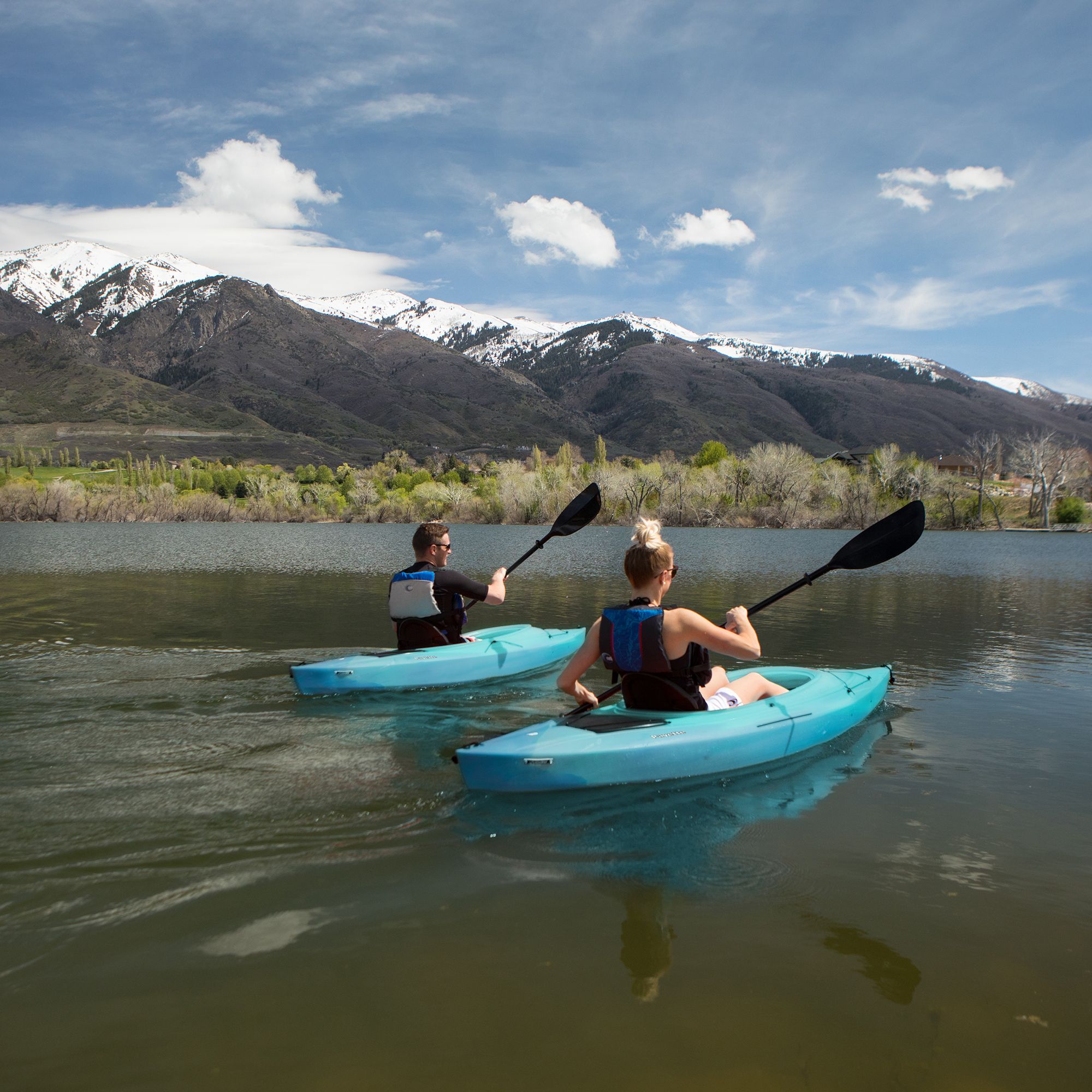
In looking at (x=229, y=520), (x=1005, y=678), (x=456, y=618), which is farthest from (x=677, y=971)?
(x=229, y=520)

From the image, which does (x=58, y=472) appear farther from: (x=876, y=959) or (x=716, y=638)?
(x=876, y=959)

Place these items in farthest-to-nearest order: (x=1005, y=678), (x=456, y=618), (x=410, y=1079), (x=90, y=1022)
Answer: (x=1005, y=678)
(x=456, y=618)
(x=90, y=1022)
(x=410, y=1079)

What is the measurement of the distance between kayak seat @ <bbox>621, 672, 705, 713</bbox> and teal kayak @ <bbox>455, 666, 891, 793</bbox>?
46mm

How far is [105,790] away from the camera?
5004 millimetres

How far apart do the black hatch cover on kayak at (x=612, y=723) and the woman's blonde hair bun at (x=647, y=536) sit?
131 centimetres

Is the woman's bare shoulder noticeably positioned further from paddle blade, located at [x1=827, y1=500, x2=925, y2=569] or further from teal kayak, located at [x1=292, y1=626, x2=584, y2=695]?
teal kayak, located at [x1=292, y1=626, x2=584, y2=695]

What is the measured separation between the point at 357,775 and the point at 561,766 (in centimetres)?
146

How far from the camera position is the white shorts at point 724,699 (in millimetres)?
5957

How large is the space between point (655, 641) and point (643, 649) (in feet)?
0.33

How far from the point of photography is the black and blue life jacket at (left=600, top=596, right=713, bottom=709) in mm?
5031

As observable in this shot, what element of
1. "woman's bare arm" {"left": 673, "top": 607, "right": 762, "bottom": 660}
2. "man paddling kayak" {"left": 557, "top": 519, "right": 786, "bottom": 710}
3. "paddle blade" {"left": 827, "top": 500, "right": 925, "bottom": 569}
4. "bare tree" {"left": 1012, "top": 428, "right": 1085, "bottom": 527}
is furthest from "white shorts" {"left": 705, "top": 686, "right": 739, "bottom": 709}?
"bare tree" {"left": 1012, "top": 428, "right": 1085, "bottom": 527}

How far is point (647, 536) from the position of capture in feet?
16.1

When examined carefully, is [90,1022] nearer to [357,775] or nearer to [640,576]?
[357,775]

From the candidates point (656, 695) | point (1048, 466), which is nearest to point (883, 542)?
point (656, 695)
